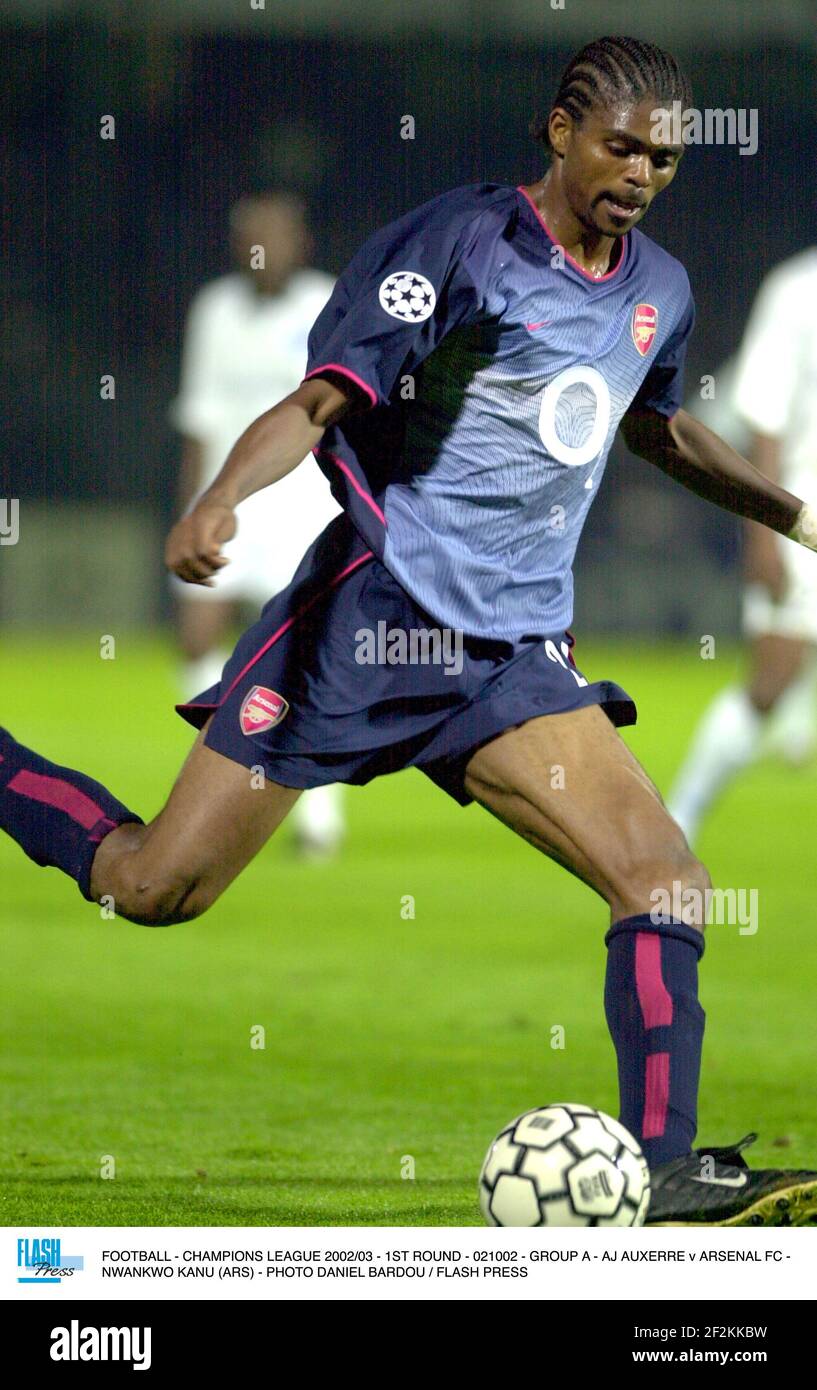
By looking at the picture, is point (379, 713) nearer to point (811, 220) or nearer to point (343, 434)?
point (343, 434)

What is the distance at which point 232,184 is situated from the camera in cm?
2234

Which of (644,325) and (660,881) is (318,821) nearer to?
(644,325)

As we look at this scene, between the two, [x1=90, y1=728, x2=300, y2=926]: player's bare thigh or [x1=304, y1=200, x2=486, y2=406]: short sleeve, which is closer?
[x1=304, y1=200, x2=486, y2=406]: short sleeve

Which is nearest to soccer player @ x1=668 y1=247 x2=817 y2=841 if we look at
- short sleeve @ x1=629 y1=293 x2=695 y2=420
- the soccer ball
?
short sleeve @ x1=629 y1=293 x2=695 y2=420

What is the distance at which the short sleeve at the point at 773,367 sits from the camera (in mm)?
7629

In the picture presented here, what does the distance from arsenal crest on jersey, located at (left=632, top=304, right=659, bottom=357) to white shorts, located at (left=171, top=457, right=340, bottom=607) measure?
16.6 feet

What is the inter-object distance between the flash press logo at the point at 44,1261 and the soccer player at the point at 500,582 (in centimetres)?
75

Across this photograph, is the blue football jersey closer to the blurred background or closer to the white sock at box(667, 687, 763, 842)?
the white sock at box(667, 687, 763, 842)

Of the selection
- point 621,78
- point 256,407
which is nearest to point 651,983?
point 621,78

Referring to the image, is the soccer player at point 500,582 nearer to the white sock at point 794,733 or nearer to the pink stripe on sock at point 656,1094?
the pink stripe on sock at point 656,1094

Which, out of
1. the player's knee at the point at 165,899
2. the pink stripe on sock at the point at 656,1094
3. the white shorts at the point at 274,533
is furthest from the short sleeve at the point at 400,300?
the white shorts at the point at 274,533
